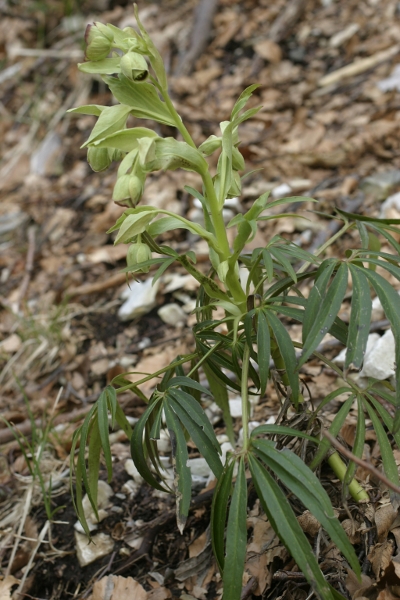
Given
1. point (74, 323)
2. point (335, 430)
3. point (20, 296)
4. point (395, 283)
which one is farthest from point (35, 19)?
point (335, 430)

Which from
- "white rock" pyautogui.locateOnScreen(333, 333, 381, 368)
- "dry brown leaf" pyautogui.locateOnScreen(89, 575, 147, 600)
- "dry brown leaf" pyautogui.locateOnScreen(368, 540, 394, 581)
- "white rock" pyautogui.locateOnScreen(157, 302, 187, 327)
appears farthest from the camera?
"white rock" pyautogui.locateOnScreen(157, 302, 187, 327)

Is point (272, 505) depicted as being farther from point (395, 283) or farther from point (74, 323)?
point (74, 323)

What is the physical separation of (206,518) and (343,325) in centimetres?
62

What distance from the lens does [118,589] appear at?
1.22m

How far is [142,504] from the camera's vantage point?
146 cm

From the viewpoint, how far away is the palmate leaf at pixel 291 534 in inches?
31.9

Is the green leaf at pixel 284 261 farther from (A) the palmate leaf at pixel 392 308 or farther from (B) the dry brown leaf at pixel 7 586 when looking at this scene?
(B) the dry brown leaf at pixel 7 586

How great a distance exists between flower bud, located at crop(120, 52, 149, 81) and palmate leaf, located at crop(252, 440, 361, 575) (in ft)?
2.20

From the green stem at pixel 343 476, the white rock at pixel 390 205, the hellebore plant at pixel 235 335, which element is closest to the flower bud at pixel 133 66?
the hellebore plant at pixel 235 335

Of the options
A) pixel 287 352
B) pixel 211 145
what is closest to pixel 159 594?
pixel 287 352

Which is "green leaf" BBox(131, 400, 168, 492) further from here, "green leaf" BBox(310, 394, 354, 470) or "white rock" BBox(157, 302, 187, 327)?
"white rock" BBox(157, 302, 187, 327)

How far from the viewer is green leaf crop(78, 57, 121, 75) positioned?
107cm

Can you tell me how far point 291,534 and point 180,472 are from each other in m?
0.21

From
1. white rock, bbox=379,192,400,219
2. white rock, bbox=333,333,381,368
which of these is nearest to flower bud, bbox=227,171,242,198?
white rock, bbox=333,333,381,368
